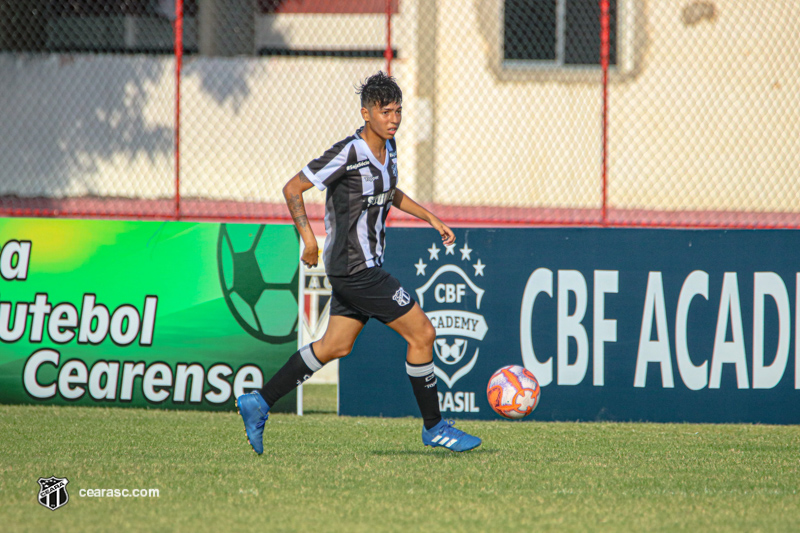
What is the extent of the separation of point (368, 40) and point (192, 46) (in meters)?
2.30

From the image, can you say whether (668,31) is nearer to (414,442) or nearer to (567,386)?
(567,386)

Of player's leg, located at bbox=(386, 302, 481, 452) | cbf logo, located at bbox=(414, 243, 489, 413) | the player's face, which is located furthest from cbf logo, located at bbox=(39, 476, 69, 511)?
cbf logo, located at bbox=(414, 243, 489, 413)

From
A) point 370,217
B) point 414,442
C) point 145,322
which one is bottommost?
point 414,442

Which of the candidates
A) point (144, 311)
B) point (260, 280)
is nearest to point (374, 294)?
point (260, 280)

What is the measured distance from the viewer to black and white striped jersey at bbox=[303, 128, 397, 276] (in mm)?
4812

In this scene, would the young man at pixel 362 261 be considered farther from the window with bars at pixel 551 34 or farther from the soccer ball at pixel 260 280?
the window with bars at pixel 551 34

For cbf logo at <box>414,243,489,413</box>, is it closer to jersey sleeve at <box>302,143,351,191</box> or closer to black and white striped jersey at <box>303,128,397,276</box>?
black and white striped jersey at <box>303,128,397,276</box>

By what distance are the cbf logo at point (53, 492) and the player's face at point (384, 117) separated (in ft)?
7.87

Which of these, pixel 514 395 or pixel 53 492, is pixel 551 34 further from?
pixel 53 492

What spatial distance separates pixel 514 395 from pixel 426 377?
0.71m

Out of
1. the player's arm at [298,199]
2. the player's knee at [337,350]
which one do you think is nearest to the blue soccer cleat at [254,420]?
the player's knee at [337,350]

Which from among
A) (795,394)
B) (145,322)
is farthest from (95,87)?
(795,394)

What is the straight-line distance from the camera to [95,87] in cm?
1080

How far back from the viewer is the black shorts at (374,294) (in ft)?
15.9
